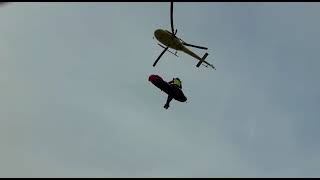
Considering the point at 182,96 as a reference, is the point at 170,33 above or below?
above

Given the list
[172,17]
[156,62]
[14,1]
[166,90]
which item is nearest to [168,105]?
[166,90]

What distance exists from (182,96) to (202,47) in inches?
359

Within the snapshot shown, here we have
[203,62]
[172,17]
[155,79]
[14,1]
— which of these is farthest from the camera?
[203,62]

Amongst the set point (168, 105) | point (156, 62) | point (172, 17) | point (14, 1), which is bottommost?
point (14, 1)

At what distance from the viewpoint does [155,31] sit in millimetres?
59188

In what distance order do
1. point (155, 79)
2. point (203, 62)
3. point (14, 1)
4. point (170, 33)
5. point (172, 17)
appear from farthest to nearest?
point (203, 62)
point (170, 33)
point (155, 79)
point (172, 17)
point (14, 1)

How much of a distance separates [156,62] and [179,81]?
5249 mm

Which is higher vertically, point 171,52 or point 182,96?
point 171,52

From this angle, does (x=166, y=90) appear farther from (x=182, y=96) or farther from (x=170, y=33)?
(x=170, y=33)

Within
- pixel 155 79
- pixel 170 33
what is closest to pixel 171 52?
pixel 170 33

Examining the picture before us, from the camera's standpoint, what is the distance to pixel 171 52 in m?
58.9

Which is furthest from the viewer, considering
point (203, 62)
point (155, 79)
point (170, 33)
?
point (203, 62)

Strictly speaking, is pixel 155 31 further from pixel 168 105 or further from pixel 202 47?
pixel 168 105

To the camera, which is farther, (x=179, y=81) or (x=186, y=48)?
(x=186, y=48)
